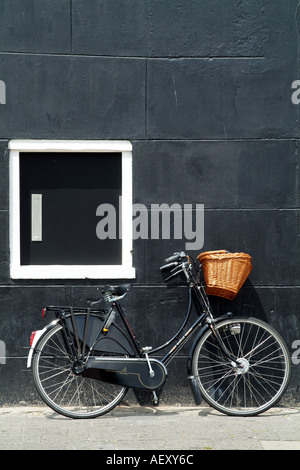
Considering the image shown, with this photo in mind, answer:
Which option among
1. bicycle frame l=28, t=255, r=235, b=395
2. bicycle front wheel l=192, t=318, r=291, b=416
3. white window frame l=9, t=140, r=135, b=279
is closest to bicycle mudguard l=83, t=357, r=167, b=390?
bicycle frame l=28, t=255, r=235, b=395

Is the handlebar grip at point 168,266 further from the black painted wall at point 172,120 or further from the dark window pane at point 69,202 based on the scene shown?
the dark window pane at point 69,202

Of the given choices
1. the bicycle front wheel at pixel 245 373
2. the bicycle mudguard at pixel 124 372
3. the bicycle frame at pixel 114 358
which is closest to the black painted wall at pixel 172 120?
the bicycle front wheel at pixel 245 373

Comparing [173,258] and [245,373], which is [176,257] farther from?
[245,373]

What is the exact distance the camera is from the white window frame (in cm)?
664

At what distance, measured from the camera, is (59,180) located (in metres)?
6.78

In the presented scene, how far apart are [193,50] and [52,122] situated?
58.8 inches

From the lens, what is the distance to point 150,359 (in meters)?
6.24

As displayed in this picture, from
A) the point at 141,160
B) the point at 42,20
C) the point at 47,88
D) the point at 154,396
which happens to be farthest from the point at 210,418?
the point at 42,20

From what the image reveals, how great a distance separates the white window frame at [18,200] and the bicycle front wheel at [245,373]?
1.08m

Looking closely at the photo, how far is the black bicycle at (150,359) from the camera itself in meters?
6.19

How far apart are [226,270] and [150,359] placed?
1028mm

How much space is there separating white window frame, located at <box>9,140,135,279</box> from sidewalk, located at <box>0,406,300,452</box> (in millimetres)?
1249

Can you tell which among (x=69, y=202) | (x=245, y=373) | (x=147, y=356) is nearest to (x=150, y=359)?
(x=147, y=356)

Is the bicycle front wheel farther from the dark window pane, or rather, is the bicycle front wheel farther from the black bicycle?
the dark window pane
